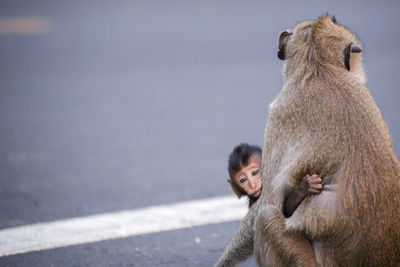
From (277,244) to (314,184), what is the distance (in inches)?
12.6

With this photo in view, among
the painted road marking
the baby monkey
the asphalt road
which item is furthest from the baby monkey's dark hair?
the painted road marking

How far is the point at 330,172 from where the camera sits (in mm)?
2893

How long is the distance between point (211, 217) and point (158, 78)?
4511mm

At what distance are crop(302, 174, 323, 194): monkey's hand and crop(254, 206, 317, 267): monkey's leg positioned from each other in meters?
0.21

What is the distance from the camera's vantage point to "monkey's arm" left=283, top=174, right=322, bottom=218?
286 cm

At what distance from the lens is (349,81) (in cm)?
316

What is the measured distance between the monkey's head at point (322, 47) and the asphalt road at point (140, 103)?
4.81ft

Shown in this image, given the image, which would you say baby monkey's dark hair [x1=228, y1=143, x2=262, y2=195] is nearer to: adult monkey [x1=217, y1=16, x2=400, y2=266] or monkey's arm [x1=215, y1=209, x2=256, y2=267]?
monkey's arm [x1=215, y1=209, x2=256, y2=267]

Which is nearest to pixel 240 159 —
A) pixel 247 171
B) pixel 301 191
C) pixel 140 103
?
pixel 247 171

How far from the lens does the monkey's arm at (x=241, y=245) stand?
10.9 feet

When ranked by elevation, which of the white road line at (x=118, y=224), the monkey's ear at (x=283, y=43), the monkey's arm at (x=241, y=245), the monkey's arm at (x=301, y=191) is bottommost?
the white road line at (x=118, y=224)

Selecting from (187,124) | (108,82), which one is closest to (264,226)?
(187,124)

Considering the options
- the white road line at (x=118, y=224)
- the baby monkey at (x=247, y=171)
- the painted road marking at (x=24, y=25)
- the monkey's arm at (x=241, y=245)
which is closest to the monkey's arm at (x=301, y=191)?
the monkey's arm at (x=241, y=245)

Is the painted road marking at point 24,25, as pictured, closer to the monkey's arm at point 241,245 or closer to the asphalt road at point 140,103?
the asphalt road at point 140,103
